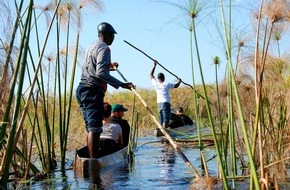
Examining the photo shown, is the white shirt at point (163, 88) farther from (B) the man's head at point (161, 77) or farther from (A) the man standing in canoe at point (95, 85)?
(A) the man standing in canoe at point (95, 85)

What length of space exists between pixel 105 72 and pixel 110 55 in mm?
403

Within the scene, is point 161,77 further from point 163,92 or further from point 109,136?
point 109,136

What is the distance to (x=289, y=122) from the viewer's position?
16.1ft

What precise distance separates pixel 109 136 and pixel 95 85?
1.47m

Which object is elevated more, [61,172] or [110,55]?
[110,55]

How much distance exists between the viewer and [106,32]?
293 inches

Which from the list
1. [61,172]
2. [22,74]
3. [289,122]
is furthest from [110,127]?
[22,74]

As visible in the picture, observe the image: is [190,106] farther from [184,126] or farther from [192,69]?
[192,69]

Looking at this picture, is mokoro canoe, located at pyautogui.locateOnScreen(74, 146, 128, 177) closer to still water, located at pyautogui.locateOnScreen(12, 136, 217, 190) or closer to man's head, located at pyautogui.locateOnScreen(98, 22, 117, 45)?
still water, located at pyautogui.locateOnScreen(12, 136, 217, 190)

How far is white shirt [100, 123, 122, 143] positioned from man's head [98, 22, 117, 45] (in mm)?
1587

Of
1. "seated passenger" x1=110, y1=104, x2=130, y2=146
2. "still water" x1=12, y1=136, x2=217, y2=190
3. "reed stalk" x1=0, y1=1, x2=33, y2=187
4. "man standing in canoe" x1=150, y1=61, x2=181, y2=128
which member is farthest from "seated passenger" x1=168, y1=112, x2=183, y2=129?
"reed stalk" x1=0, y1=1, x2=33, y2=187

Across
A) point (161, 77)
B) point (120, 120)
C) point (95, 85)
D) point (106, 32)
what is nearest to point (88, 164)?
point (95, 85)

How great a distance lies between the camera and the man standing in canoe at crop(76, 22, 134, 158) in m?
7.22

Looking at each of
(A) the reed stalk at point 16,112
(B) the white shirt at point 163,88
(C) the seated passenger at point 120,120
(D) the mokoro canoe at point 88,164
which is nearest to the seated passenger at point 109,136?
(C) the seated passenger at point 120,120
